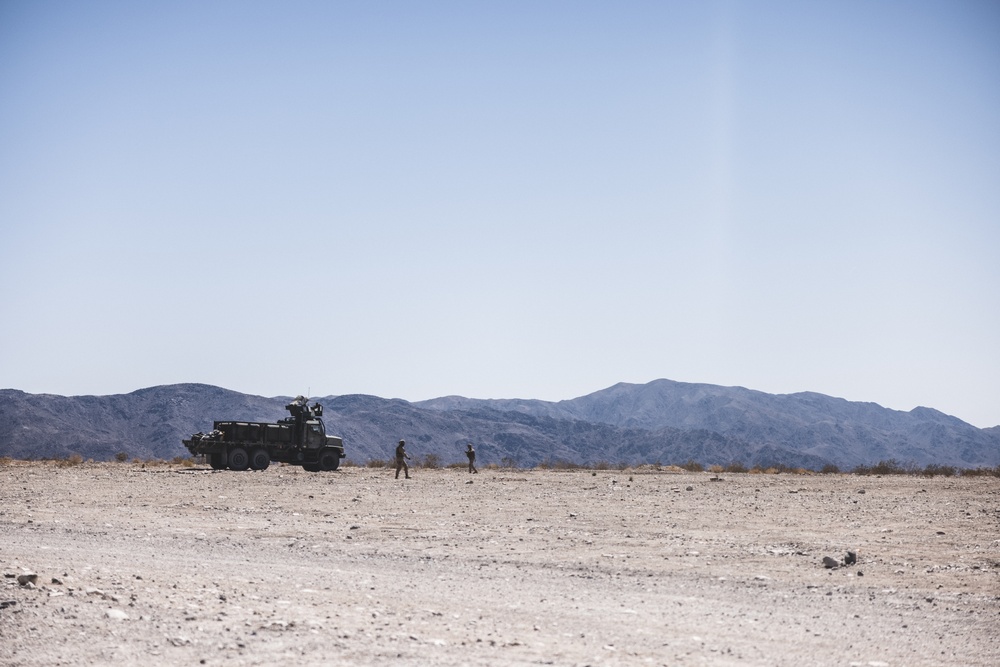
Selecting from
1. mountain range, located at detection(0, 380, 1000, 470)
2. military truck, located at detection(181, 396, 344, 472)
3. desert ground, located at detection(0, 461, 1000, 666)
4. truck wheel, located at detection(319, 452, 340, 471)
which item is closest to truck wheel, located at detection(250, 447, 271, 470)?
military truck, located at detection(181, 396, 344, 472)

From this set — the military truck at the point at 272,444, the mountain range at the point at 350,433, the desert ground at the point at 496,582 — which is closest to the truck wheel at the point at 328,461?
the military truck at the point at 272,444

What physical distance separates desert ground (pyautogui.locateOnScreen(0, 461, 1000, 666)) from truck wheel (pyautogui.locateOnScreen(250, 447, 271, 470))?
41.3 ft

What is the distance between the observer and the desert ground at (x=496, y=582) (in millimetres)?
7512

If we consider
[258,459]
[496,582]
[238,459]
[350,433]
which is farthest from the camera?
[350,433]

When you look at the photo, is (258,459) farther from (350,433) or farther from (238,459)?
(350,433)

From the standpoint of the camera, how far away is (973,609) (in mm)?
9531

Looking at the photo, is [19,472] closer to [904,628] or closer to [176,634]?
[176,634]

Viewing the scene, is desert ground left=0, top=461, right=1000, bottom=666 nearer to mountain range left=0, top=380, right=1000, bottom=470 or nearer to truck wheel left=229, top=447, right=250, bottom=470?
truck wheel left=229, top=447, right=250, bottom=470

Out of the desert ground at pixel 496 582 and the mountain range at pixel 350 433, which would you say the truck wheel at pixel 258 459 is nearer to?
the desert ground at pixel 496 582

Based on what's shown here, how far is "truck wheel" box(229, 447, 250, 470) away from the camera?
34.5 m

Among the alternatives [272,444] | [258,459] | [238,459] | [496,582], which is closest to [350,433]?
[272,444]

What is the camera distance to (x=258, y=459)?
114 feet

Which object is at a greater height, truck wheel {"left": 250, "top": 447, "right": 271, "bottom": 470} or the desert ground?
truck wheel {"left": 250, "top": 447, "right": 271, "bottom": 470}

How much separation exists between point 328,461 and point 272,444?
2.39 m
